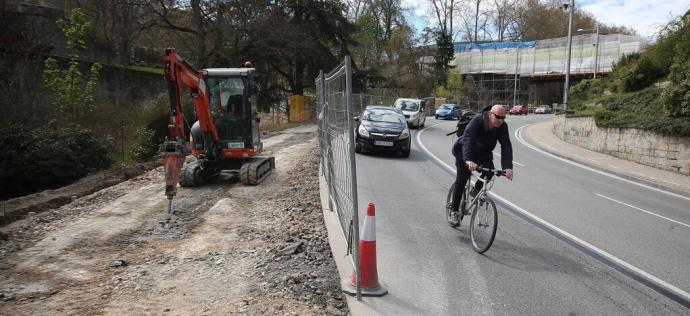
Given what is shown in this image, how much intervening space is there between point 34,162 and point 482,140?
1209 cm

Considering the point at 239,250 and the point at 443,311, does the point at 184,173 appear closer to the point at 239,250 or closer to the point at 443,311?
the point at 239,250

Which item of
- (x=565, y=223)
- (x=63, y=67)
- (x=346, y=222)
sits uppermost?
(x=63, y=67)

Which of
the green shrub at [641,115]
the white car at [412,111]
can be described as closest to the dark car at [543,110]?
the white car at [412,111]

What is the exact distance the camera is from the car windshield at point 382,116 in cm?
1669

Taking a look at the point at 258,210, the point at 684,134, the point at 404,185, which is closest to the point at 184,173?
the point at 258,210

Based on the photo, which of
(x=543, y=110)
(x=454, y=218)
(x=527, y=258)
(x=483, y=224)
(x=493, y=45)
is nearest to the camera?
(x=527, y=258)

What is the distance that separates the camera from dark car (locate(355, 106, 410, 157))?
15.5m

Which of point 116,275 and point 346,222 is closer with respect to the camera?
point 116,275

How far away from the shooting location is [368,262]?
15.3ft

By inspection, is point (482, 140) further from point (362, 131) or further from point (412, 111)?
point (412, 111)

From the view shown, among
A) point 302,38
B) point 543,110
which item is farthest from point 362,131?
point 543,110

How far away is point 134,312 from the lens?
4.50 m

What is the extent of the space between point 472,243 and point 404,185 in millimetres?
4656

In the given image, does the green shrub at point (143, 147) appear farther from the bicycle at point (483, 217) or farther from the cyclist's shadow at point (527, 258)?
the cyclist's shadow at point (527, 258)
